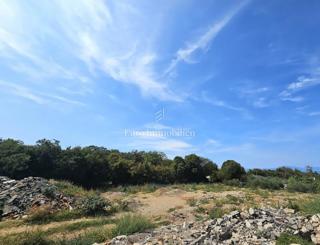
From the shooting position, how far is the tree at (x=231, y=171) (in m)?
29.5

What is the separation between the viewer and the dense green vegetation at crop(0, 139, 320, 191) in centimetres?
2273

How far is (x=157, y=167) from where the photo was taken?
29.4 m

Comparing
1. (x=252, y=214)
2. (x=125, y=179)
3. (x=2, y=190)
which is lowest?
A: (x=252, y=214)

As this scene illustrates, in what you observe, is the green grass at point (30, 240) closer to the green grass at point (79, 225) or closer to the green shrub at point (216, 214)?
the green grass at point (79, 225)

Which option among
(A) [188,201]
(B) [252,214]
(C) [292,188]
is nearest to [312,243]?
(B) [252,214]

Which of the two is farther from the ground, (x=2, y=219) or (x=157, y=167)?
(x=157, y=167)

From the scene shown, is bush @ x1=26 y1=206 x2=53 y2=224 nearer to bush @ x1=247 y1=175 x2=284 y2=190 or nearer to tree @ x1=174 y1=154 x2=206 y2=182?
bush @ x1=247 y1=175 x2=284 y2=190

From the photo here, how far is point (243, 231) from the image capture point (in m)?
6.80

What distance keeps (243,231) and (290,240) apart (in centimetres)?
103

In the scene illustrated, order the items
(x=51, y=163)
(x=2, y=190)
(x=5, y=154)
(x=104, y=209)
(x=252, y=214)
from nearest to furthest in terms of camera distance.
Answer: (x=252, y=214) → (x=104, y=209) → (x=2, y=190) → (x=5, y=154) → (x=51, y=163)

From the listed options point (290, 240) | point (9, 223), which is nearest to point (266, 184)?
point (9, 223)

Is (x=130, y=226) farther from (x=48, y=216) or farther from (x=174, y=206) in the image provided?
(x=174, y=206)

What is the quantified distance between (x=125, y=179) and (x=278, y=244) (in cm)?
2201

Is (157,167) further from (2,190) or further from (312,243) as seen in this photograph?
(312,243)
